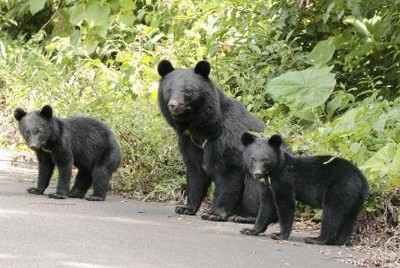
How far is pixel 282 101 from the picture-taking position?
36.3 ft

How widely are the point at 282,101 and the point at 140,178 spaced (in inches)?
78.4

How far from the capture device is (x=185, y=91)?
9406mm

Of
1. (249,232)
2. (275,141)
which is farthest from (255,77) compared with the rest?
(249,232)

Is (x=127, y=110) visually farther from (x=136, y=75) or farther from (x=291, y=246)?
(x=291, y=246)

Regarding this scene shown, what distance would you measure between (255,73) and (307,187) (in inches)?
178

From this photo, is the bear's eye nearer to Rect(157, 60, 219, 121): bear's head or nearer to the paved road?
Rect(157, 60, 219, 121): bear's head

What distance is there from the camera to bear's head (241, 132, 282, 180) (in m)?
8.31

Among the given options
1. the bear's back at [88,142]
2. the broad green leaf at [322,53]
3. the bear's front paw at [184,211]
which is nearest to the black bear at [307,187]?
the bear's front paw at [184,211]

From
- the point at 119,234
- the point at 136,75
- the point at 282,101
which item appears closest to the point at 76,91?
the point at 136,75

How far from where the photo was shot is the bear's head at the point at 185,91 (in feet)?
30.8

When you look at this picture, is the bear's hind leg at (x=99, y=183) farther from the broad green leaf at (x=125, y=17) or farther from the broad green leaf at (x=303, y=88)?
the broad green leaf at (x=303, y=88)

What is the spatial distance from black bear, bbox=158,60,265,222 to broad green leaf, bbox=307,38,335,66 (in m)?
2.63

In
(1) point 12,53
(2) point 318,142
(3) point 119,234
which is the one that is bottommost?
(3) point 119,234

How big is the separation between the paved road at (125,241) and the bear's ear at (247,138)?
33.7 inches
